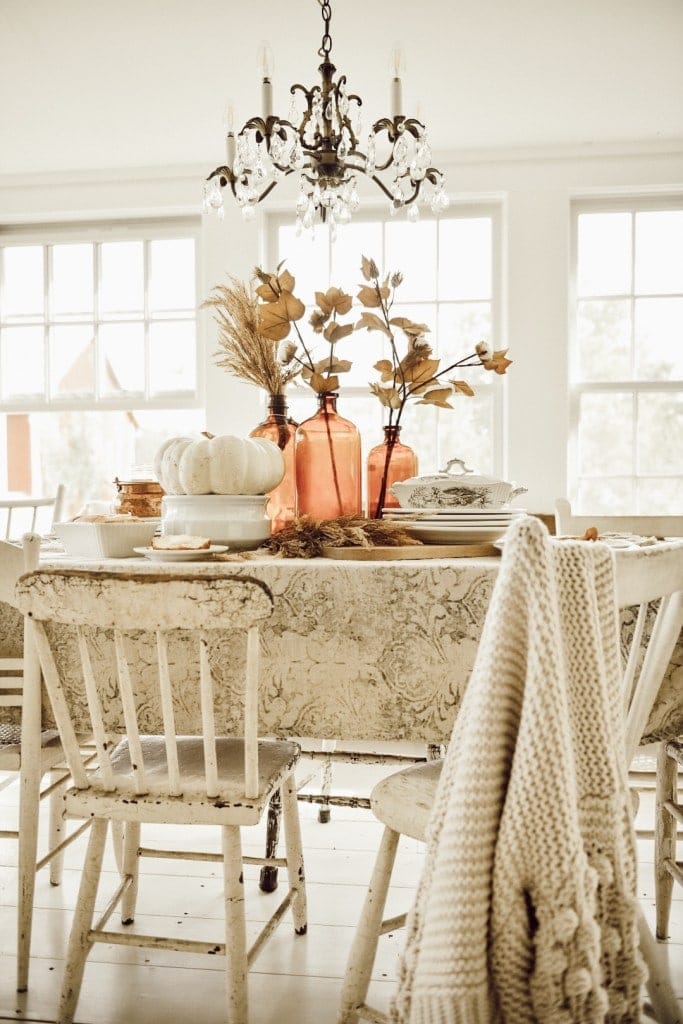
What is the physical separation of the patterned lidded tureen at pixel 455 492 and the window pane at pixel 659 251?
279 centimetres

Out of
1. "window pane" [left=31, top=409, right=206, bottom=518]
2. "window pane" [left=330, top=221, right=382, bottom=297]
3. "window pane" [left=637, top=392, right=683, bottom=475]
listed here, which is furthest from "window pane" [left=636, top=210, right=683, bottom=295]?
"window pane" [left=31, top=409, right=206, bottom=518]

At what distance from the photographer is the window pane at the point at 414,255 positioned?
13.1ft

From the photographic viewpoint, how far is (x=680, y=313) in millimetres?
3902

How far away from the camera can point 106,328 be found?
14.0 ft

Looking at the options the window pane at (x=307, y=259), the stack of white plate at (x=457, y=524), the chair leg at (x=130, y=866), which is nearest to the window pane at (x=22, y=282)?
the window pane at (x=307, y=259)

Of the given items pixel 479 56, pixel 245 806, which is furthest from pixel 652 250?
pixel 245 806

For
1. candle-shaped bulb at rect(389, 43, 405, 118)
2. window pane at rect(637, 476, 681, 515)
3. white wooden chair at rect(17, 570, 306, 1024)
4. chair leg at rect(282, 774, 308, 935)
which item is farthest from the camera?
window pane at rect(637, 476, 681, 515)

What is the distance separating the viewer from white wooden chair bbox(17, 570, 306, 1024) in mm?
1059

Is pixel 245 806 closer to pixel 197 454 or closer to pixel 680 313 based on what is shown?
pixel 197 454

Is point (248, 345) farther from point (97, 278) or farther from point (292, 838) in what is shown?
point (97, 278)

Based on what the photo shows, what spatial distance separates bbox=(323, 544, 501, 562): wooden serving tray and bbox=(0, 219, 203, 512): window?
2.92m

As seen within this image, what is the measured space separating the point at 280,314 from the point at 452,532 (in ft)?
1.67

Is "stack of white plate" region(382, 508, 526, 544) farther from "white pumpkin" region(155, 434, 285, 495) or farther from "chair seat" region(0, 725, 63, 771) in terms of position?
"chair seat" region(0, 725, 63, 771)

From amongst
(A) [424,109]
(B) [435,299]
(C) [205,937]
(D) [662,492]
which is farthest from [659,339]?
(C) [205,937]
